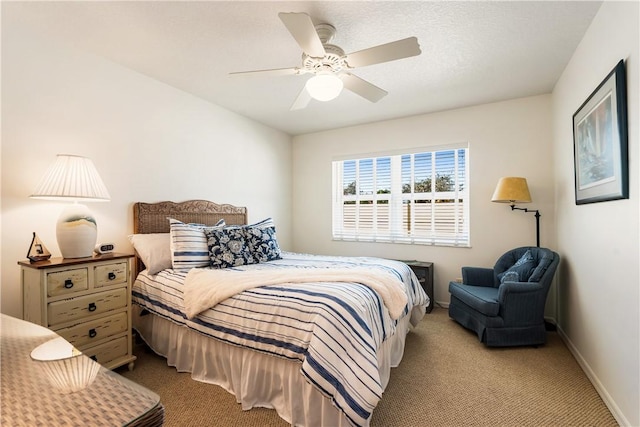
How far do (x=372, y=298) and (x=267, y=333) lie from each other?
0.69m

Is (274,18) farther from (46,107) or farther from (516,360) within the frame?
(516,360)

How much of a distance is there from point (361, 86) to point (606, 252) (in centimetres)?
201

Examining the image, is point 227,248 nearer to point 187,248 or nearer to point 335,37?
point 187,248

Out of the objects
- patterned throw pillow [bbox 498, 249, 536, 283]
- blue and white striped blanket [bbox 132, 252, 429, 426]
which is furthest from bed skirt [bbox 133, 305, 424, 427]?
patterned throw pillow [bbox 498, 249, 536, 283]

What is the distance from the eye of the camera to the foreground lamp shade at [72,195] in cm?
200

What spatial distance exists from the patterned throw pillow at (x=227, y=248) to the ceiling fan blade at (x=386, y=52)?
1795 mm

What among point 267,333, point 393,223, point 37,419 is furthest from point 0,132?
point 393,223

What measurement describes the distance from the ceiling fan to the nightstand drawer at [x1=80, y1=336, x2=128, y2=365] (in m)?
2.15

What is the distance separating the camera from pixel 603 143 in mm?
1918

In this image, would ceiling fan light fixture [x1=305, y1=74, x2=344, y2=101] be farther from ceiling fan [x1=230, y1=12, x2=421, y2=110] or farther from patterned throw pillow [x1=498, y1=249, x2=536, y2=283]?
patterned throw pillow [x1=498, y1=249, x2=536, y2=283]

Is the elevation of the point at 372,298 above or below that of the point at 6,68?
below

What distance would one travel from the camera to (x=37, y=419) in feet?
1.66

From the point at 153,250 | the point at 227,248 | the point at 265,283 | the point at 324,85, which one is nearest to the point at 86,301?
the point at 153,250

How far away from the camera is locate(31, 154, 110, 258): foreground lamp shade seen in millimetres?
2002
